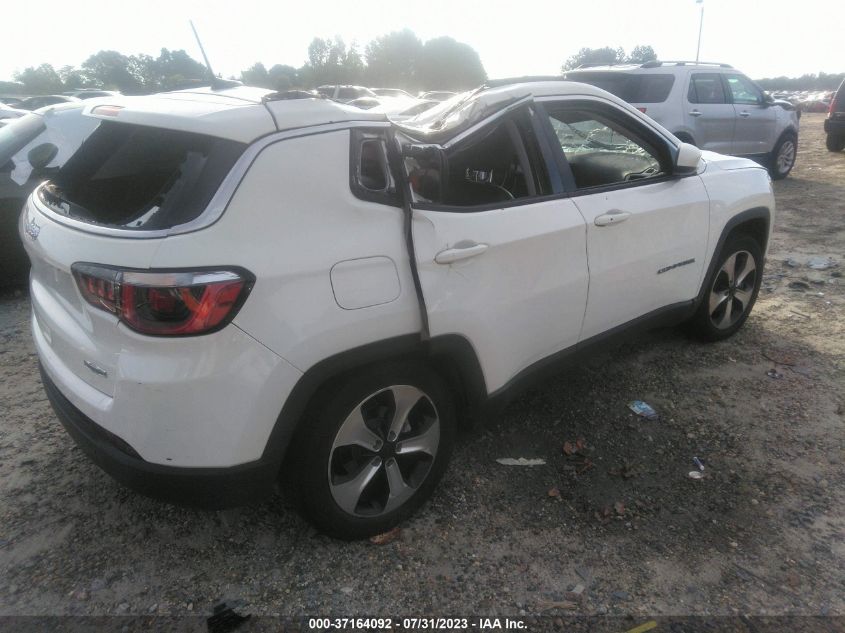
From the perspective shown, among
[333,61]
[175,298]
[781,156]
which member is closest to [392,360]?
[175,298]

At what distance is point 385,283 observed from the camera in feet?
6.95

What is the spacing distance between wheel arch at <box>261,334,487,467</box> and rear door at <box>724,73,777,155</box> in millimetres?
9027

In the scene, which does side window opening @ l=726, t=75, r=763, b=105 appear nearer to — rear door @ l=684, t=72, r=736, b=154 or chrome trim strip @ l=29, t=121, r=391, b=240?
rear door @ l=684, t=72, r=736, b=154

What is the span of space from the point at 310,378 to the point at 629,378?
245cm

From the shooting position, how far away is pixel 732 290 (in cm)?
408

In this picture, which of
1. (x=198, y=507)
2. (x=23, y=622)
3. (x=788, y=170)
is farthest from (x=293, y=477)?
(x=788, y=170)

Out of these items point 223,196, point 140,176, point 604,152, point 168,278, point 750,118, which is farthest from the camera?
point 750,118

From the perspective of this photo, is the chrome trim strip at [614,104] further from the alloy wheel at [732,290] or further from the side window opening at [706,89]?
the side window opening at [706,89]

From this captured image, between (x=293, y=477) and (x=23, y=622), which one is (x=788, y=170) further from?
(x=23, y=622)

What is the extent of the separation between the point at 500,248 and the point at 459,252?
25cm

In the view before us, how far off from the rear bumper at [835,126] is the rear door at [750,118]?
418 cm

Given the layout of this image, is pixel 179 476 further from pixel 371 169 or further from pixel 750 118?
pixel 750 118

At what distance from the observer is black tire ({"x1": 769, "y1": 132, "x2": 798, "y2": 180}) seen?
10.4 metres

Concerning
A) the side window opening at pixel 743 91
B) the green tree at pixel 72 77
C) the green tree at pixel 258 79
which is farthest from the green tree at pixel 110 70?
the green tree at pixel 258 79
